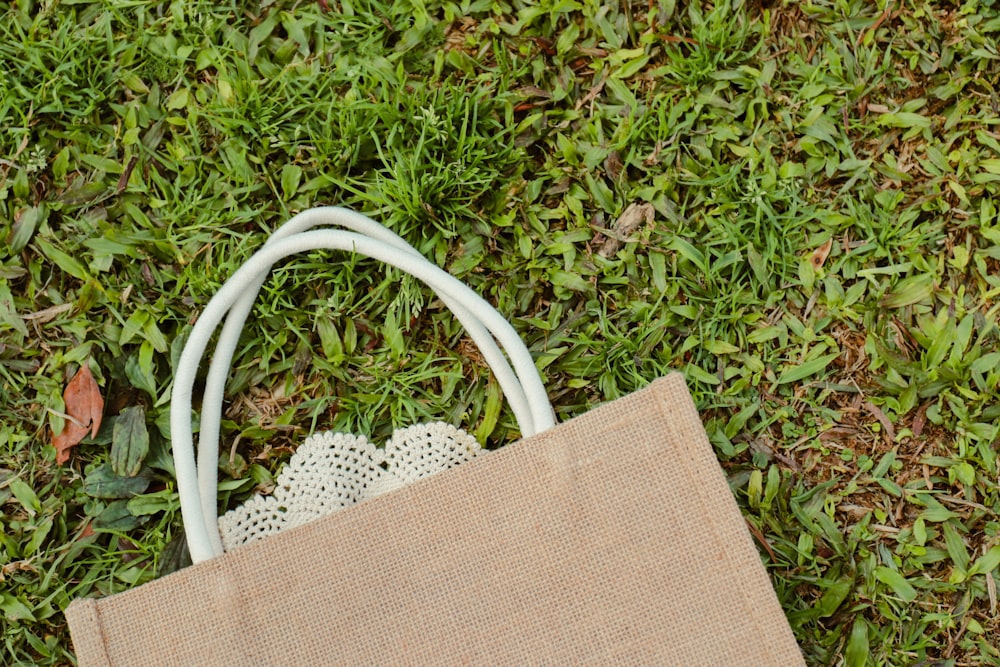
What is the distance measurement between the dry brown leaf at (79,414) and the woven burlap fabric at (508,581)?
1.49ft

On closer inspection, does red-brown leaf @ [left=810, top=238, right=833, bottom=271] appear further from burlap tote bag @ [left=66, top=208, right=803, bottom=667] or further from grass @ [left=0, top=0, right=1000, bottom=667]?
burlap tote bag @ [left=66, top=208, right=803, bottom=667]

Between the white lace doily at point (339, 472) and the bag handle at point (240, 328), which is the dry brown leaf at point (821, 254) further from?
the white lace doily at point (339, 472)

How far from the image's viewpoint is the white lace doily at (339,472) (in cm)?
132

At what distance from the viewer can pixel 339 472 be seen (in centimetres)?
135

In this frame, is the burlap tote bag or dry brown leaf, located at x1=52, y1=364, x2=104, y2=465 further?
dry brown leaf, located at x1=52, y1=364, x2=104, y2=465

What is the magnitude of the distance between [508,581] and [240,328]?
25.6 inches

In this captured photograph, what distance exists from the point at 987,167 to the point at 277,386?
4.63 feet

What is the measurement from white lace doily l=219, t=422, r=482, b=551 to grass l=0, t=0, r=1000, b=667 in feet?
0.33

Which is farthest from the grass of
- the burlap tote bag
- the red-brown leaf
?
the burlap tote bag

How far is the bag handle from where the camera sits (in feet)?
4.08

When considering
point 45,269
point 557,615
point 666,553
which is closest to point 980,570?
point 666,553

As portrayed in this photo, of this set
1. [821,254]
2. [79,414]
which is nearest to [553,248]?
[821,254]

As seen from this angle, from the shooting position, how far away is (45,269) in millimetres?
1551

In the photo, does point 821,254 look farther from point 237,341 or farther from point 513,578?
point 237,341
